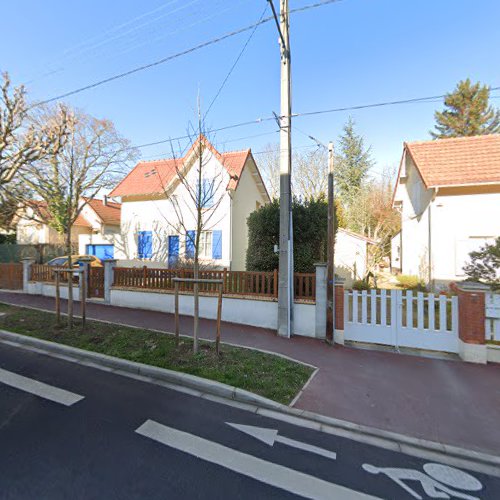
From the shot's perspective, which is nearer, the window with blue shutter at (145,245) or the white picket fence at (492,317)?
the white picket fence at (492,317)

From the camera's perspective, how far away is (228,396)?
3.82m

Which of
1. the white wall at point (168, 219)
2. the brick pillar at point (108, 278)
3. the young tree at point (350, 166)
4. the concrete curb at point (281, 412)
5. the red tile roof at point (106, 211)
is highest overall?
the young tree at point (350, 166)

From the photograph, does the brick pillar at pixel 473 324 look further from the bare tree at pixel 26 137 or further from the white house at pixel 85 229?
the white house at pixel 85 229

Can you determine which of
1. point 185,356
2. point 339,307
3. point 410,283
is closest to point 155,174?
point 185,356

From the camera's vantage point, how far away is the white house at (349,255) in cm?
1555

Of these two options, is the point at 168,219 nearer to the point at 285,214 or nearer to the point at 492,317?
the point at 285,214

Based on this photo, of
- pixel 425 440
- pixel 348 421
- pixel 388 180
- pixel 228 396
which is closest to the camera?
pixel 425 440

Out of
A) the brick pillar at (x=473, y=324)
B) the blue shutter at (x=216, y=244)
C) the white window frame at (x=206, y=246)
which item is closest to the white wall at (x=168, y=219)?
the blue shutter at (x=216, y=244)

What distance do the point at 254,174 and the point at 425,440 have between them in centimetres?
1461

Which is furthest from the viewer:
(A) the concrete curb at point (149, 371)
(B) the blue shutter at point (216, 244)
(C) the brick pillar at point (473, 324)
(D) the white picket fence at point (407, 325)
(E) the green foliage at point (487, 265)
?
(B) the blue shutter at point (216, 244)

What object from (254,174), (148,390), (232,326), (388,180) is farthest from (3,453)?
(388,180)

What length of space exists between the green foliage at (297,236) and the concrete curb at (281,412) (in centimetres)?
445

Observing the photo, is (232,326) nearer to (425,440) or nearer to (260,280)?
(260,280)

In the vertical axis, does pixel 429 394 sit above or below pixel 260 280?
below
